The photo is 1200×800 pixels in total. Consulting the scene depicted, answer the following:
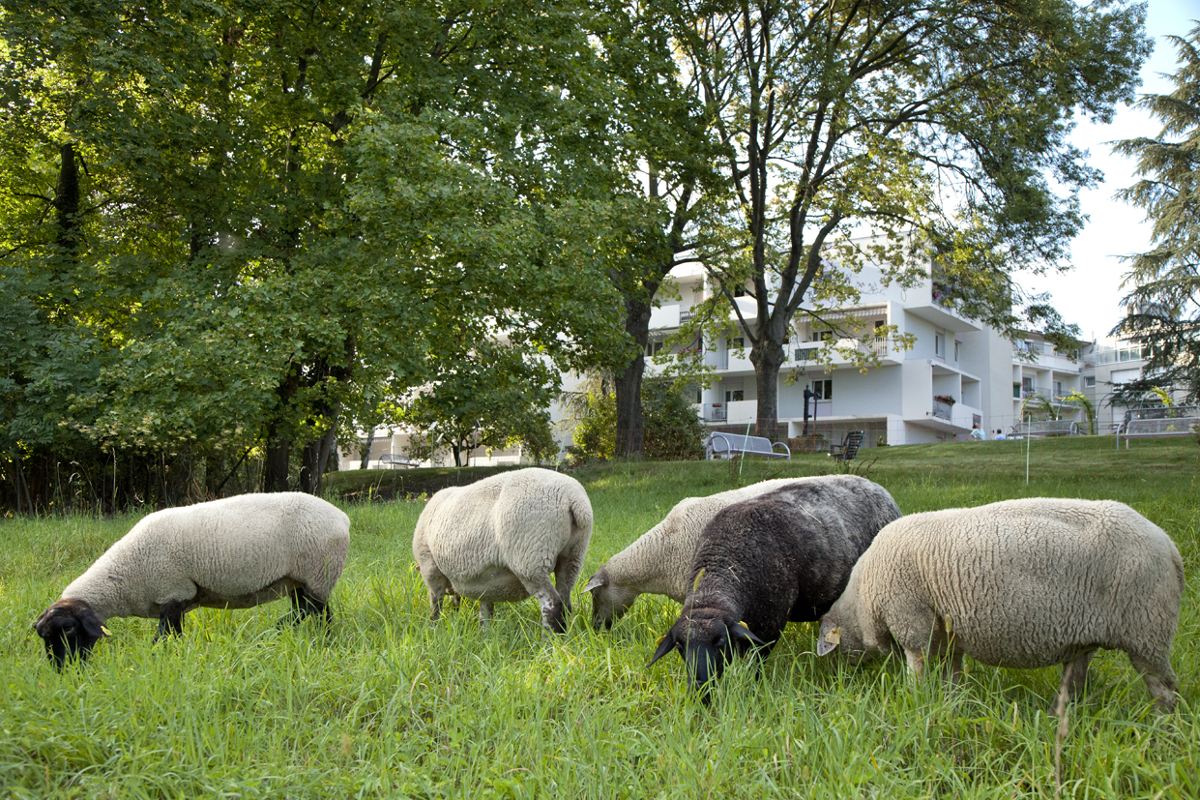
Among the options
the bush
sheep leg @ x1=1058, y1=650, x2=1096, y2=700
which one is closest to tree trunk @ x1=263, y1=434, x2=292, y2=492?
sheep leg @ x1=1058, y1=650, x2=1096, y2=700

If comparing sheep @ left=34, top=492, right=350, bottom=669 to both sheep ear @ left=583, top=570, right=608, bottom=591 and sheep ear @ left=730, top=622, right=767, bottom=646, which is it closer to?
sheep ear @ left=583, top=570, right=608, bottom=591

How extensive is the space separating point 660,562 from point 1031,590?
2.22 metres

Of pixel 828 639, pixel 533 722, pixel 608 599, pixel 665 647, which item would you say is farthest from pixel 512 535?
pixel 828 639

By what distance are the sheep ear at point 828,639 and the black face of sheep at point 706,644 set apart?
1.12 ft

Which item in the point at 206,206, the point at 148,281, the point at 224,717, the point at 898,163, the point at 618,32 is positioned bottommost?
the point at 224,717

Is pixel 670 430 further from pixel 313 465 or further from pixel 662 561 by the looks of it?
pixel 662 561

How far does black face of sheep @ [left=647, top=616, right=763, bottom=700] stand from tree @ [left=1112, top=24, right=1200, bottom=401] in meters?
32.6

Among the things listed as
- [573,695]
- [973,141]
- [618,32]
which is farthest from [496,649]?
[973,141]

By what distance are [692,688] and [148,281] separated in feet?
42.9

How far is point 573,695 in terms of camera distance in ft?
13.9

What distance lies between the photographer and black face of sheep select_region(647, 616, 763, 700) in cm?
409

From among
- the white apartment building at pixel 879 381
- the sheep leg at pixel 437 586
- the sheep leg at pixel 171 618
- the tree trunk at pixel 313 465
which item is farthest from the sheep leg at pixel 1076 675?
the white apartment building at pixel 879 381

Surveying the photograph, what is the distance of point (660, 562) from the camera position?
556 cm

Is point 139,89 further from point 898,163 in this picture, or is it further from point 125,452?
point 898,163
